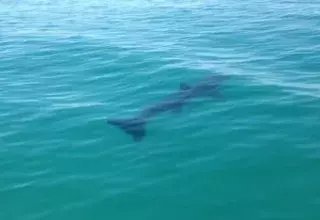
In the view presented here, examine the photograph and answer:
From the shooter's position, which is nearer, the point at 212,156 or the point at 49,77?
the point at 212,156

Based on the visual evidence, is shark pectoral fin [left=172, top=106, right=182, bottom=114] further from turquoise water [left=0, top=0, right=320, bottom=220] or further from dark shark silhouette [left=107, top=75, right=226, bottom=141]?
turquoise water [left=0, top=0, right=320, bottom=220]

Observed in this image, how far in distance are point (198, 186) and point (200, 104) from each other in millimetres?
4745

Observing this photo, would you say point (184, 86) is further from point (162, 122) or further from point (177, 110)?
point (162, 122)

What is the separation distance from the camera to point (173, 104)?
16453mm

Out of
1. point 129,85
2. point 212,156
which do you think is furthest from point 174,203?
point 129,85

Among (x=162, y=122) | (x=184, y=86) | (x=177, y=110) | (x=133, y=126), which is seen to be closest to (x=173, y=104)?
(x=177, y=110)

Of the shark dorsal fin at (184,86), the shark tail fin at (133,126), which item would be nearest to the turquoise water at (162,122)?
the shark tail fin at (133,126)

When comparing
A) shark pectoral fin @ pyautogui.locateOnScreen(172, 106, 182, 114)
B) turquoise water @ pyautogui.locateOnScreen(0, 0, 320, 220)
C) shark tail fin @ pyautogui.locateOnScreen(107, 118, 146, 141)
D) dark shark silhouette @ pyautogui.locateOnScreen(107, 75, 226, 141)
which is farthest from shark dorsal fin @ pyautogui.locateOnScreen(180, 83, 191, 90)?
shark tail fin @ pyautogui.locateOnScreen(107, 118, 146, 141)

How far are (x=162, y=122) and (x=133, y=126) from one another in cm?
92

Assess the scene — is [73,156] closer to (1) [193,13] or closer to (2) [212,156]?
(2) [212,156]

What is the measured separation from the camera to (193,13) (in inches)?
1126

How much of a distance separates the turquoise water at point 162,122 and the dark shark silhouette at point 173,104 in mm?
233

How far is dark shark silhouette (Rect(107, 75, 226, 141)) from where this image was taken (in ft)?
49.3

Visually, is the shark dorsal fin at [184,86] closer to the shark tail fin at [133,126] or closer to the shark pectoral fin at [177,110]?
the shark pectoral fin at [177,110]
